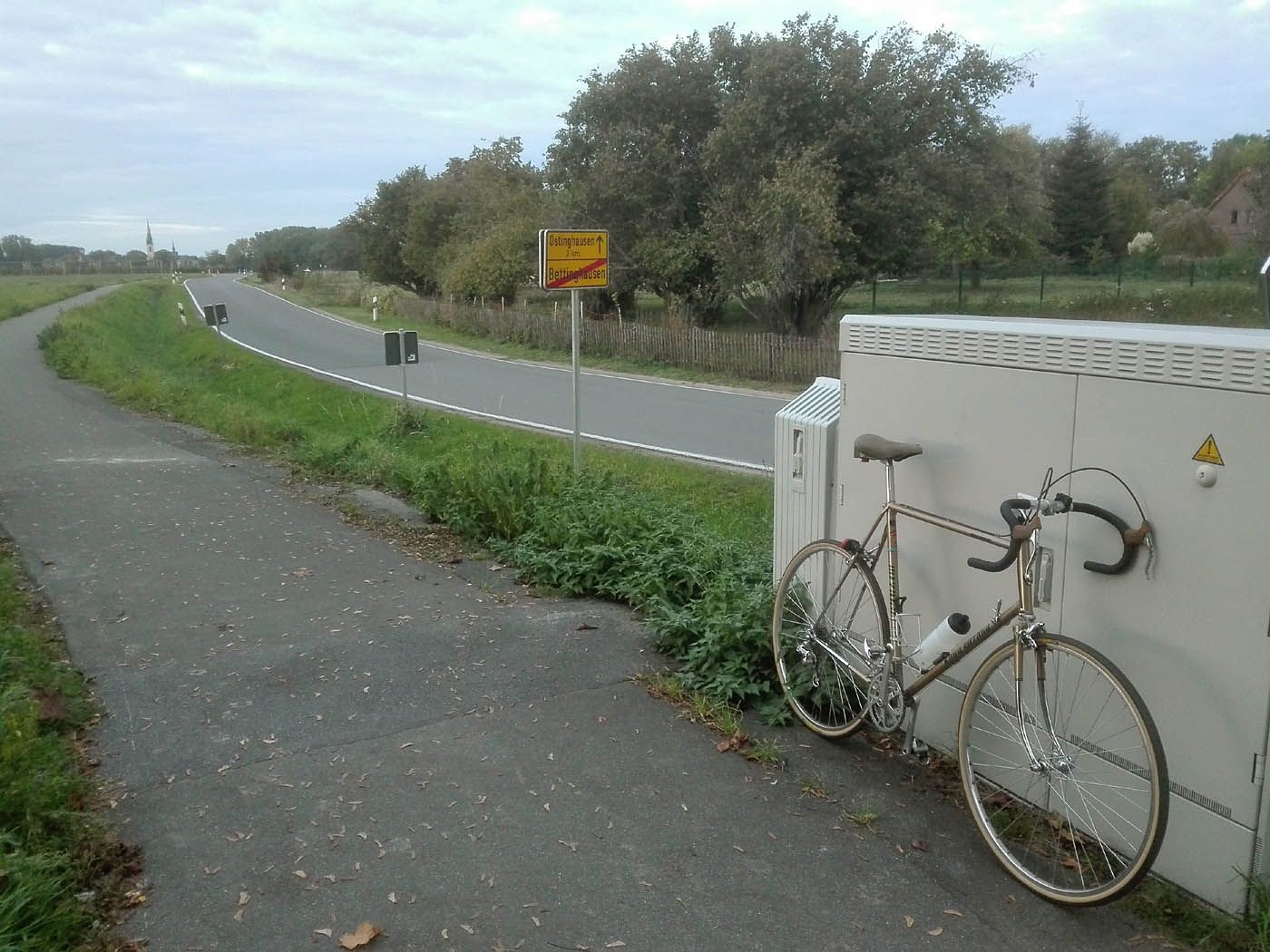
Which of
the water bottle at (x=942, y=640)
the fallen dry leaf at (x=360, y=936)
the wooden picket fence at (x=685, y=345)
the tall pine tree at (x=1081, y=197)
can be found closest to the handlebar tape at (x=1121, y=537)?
the water bottle at (x=942, y=640)

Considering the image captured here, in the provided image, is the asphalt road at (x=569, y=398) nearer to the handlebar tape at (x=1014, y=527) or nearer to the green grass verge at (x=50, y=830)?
the green grass verge at (x=50, y=830)

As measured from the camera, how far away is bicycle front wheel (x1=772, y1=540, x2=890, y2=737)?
446 centimetres

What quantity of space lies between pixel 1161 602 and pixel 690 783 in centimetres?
177

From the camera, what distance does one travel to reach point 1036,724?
3.57m

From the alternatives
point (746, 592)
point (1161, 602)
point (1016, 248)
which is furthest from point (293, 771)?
point (1016, 248)

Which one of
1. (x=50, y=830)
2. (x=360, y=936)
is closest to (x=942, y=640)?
(x=360, y=936)

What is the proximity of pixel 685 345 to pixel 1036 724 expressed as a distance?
78.4 feet

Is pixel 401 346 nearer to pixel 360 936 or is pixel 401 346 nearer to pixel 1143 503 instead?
pixel 360 936

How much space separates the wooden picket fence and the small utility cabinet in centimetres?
1931

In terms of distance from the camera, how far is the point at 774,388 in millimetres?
22812

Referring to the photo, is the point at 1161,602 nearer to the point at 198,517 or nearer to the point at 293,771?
the point at 293,771

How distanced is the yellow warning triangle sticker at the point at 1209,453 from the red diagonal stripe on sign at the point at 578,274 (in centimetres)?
644

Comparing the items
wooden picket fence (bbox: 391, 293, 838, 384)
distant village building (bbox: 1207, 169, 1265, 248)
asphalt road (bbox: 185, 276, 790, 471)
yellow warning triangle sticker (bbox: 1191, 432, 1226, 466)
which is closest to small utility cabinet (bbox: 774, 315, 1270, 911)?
yellow warning triangle sticker (bbox: 1191, 432, 1226, 466)

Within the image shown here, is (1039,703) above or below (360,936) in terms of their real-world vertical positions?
above
